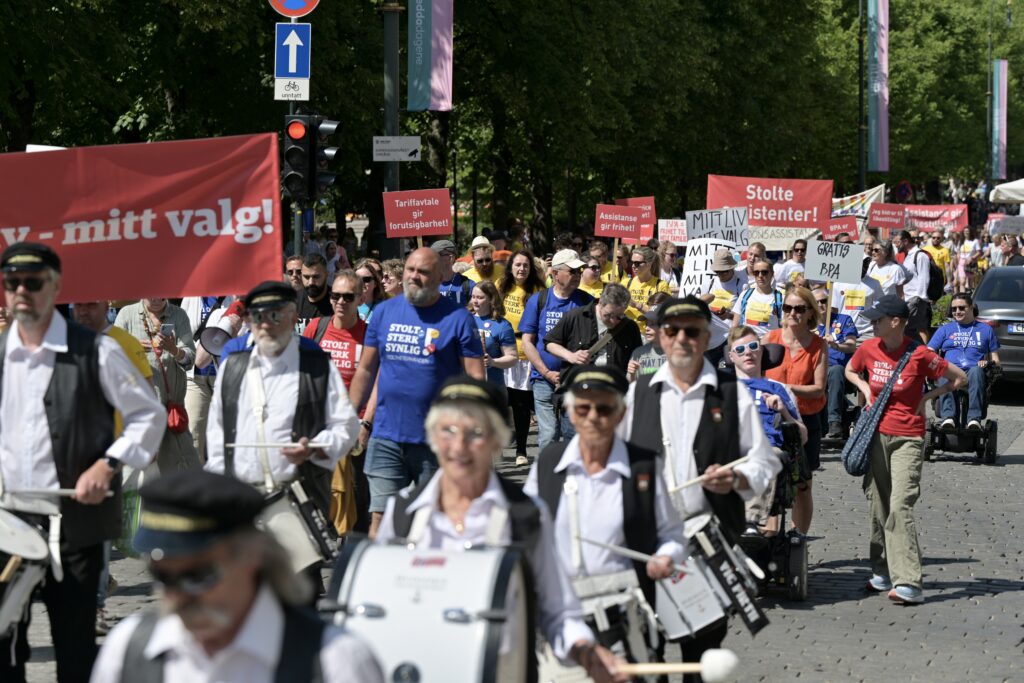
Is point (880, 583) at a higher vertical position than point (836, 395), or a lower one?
lower

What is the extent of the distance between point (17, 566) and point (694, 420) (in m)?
2.70

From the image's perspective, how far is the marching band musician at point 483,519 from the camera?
A: 190 inches

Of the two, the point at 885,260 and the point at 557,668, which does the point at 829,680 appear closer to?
the point at 557,668

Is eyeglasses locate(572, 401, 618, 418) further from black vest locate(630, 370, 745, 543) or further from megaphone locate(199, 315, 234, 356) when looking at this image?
megaphone locate(199, 315, 234, 356)

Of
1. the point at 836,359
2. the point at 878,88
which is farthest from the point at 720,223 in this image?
the point at 878,88

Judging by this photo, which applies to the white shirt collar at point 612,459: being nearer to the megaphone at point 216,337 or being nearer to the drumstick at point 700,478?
the drumstick at point 700,478

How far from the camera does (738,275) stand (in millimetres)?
18016

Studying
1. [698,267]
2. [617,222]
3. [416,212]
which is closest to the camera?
[698,267]

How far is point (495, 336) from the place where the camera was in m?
14.8

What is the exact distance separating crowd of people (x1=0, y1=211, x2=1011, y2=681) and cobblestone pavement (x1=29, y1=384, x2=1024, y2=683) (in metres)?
0.39

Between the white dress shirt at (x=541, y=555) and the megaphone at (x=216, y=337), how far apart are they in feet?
19.1

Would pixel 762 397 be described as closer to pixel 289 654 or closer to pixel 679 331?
pixel 679 331

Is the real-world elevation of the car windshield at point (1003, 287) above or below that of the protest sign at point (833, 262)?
below

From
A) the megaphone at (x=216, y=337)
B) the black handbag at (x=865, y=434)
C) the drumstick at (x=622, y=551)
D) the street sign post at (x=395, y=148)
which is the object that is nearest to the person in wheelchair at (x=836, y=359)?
the street sign post at (x=395, y=148)
